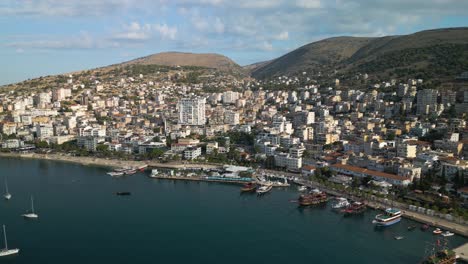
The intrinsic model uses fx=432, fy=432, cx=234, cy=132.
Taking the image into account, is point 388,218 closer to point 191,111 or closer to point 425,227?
point 425,227

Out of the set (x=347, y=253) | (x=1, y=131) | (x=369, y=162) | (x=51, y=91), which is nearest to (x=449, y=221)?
(x=347, y=253)

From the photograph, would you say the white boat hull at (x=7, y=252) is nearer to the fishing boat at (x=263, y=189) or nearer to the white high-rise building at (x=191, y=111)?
the fishing boat at (x=263, y=189)

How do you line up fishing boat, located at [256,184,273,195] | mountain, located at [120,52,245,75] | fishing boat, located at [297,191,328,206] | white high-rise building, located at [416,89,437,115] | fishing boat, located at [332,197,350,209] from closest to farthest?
fishing boat, located at [332,197,350,209]
fishing boat, located at [297,191,328,206]
fishing boat, located at [256,184,273,195]
white high-rise building, located at [416,89,437,115]
mountain, located at [120,52,245,75]

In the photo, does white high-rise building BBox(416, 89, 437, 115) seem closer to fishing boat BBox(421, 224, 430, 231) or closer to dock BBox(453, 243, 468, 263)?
fishing boat BBox(421, 224, 430, 231)

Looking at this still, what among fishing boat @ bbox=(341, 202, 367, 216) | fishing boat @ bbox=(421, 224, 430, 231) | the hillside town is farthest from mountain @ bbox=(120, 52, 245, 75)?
fishing boat @ bbox=(421, 224, 430, 231)

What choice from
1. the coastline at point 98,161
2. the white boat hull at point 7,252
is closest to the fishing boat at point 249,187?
the coastline at point 98,161

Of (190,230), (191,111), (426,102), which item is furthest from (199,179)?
(426,102)
